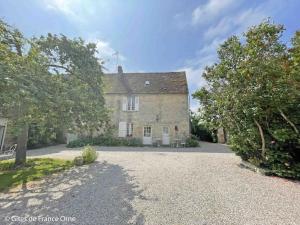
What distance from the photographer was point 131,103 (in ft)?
64.3

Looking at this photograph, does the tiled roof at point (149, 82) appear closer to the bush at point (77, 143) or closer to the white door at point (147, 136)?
the white door at point (147, 136)

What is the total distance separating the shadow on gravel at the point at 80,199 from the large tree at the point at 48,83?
5.87ft

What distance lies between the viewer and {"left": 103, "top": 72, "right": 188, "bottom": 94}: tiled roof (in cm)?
1939

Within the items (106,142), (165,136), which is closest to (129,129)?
(106,142)

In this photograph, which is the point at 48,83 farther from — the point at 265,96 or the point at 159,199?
the point at 265,96

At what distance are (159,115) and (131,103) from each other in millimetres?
3118

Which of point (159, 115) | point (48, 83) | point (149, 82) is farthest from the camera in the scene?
point (149, 82)

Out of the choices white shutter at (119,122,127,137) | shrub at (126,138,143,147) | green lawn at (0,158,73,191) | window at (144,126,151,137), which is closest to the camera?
green lawn at (0,158,73,191)

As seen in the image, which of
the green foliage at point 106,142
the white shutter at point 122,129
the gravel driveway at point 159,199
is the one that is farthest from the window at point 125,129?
the gravel driveway at point 159,199

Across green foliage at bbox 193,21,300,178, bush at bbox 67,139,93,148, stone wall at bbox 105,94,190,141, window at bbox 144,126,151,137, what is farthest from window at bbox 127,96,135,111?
green foliage at bbox 193,21,300,178

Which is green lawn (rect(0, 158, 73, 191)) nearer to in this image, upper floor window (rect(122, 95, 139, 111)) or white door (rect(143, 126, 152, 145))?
white door (rect(143, 126, 152, 145))

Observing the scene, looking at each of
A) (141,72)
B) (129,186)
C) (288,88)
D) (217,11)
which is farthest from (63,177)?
(141,72)

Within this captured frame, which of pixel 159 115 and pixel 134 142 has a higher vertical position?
pixel 159 115

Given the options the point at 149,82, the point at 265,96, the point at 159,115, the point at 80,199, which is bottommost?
the point at 80,199
